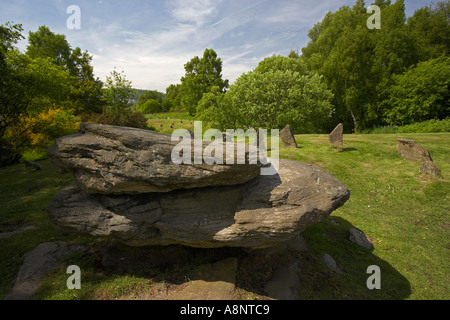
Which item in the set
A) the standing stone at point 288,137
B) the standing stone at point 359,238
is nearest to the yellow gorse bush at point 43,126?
the standing stone at point 288,137

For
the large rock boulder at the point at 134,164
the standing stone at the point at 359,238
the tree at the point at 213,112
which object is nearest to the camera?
the large rock boulder at the point at 134,164

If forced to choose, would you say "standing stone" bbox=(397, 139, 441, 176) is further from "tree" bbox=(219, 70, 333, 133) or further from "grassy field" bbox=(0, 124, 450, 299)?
"tree" bbox=(219, 70, 333, 133)

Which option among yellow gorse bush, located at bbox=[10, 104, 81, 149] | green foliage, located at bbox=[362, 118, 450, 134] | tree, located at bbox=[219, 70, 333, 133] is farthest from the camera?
green foliage, located at bbox=[362, 118, 450, 134]

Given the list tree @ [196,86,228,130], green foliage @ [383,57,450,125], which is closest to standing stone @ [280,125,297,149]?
tree @ [196,86,228,130]

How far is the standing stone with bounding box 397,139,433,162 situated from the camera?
1454 centimetres

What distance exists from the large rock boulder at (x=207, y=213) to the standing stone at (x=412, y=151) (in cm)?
1270

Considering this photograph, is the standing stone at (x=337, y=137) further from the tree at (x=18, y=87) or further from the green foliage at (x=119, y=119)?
the green foliage at (x=119, y=119)

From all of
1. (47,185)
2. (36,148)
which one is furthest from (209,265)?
(36,148)

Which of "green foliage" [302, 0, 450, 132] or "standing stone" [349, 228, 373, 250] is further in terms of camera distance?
"green foliage" [302, 0, 450, 132]

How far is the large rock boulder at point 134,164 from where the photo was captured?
5.64 m

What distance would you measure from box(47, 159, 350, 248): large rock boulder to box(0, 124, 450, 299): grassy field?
145 centimetres

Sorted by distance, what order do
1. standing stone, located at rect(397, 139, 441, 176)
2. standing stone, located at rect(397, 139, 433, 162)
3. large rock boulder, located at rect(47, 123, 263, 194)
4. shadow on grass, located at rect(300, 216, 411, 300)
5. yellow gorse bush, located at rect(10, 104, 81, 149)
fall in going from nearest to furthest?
large rock boulder, located at rect(47, 123, 263, 194), shadow on grass, located at rect(300, 216, 411, 300), standing stone, located at rect(397, 139, 441, 176), standing stone, located at rect(397, 139, 433, 162), yellow gorse bush, located at rect(10, 104, 81, 149)

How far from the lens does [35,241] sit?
8438 millimetres

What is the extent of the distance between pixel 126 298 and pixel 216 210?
11.6ft
